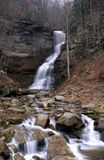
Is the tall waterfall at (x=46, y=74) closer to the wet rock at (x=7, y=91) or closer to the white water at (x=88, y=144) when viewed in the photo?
the wet rock at (x=7, y=91)

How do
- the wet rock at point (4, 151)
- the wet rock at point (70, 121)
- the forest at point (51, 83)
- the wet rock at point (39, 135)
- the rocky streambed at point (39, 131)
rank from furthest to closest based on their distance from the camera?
the wet rock at point (70, 121), the wet rock at point (39, 135), the forest at point (51, 83), the rocky streambed at point (39, 131), the wet rock at point (4, 151)

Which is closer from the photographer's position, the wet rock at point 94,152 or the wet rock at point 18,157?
the wet rock at point 18,157

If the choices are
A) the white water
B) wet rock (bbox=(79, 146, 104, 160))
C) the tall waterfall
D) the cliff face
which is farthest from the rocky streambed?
the cliff face

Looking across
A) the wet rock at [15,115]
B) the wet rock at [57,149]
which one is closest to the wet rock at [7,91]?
the wet rock at [15,115]

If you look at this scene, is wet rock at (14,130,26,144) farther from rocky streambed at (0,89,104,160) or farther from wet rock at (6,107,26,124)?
wet rock at (6,107,26,124)

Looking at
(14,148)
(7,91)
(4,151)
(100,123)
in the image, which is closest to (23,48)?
(7,91)

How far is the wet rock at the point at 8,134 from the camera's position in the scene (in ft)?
42.3

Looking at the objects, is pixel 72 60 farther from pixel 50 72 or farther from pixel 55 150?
pixel 55 150

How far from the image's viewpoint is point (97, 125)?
15.9 m

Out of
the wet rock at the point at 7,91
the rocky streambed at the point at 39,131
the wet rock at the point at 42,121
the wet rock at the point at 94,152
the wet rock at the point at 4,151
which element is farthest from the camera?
the wet rock at the point at 7,91

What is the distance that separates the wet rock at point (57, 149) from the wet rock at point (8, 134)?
1.69 m

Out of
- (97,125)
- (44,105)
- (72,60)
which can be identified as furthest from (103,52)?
(97,125)

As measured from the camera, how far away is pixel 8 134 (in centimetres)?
1310

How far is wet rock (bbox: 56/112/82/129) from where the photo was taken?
49.4 feet
